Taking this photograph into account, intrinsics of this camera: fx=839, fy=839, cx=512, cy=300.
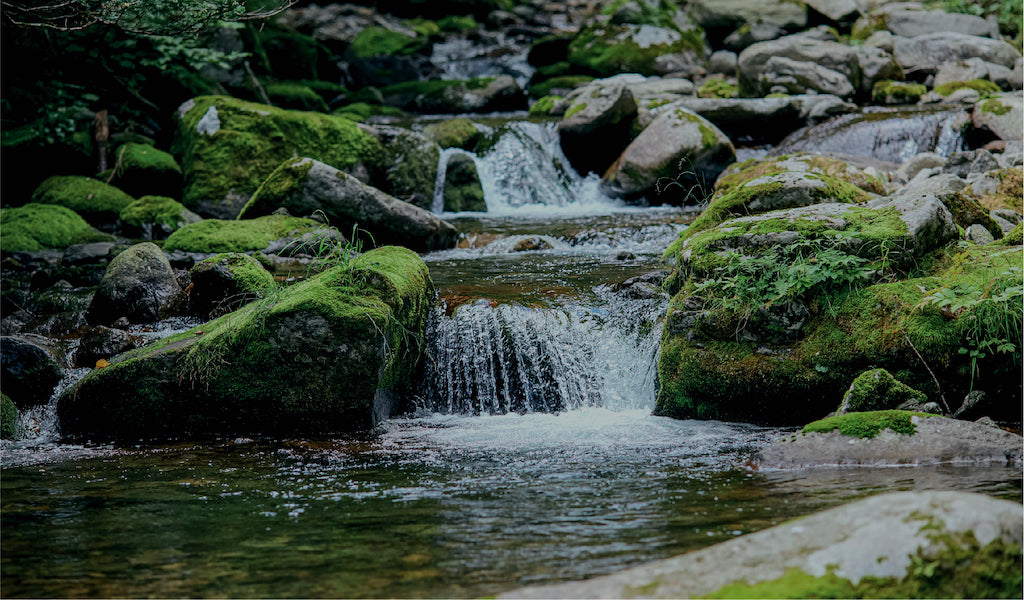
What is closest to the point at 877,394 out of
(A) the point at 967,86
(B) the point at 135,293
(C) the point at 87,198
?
(B) the point at 135,293

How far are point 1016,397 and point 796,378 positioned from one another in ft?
4.65

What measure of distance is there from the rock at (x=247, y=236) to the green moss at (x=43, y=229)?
1820 millimetres

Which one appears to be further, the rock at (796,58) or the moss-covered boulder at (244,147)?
the rock at (796,58)

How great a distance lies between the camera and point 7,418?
6664mm

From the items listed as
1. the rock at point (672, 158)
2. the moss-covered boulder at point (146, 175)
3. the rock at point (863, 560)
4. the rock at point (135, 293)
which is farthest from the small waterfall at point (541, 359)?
the moss-covered boulder at point (146, 175)

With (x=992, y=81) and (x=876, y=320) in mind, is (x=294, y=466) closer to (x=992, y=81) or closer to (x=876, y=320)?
(x=876, y=320)

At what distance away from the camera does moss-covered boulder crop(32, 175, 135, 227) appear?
13539 millimetres

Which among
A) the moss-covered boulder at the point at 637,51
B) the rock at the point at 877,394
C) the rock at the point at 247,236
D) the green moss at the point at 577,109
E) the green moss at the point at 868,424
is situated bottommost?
the green moss at the point at 868,424

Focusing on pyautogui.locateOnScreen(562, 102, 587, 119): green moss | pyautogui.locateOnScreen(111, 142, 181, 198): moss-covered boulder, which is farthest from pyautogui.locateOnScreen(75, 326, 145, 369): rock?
pyautogui.locateOnScreen(562, 102, 587, 119): green moss

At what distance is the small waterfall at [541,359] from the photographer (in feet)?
23.8

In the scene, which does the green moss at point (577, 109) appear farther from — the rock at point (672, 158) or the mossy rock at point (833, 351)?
the mossy rock at point (833, 351)

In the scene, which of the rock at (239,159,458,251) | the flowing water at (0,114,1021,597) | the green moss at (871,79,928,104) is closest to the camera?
the flowing water at (0,114,1021,597)

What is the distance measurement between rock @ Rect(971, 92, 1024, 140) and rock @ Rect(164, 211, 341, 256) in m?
11.9

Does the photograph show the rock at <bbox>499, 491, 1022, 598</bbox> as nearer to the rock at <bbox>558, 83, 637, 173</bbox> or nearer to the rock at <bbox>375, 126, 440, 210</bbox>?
the rock at <bbox>375, 126, 440, 210</bbox>
